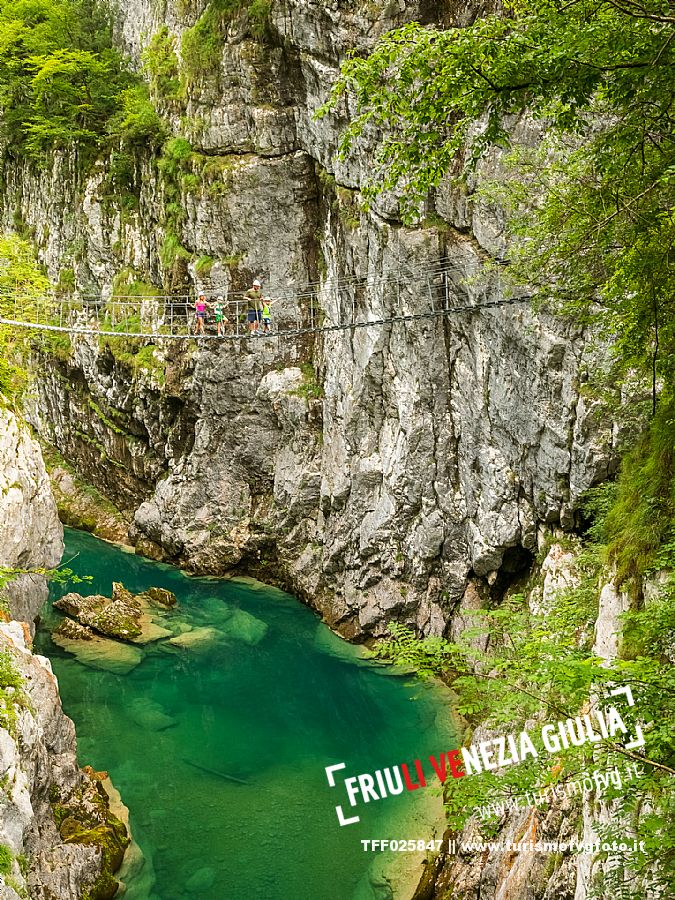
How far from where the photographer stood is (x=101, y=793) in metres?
8.91

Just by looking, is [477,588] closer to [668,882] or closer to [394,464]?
[394,464]

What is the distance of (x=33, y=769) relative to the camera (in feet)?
22.8

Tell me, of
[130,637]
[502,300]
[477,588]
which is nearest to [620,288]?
[502,300]

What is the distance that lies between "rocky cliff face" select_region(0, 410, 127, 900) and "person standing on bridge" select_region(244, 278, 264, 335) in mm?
5679

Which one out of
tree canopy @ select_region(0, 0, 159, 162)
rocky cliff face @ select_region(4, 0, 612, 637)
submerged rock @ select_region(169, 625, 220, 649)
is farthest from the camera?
tree canopy @ select_region(0, 0, 159, 162)

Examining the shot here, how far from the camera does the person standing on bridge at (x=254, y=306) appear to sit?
48.2ft

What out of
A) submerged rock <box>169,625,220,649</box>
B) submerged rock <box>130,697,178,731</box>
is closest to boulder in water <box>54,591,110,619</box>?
submerged rock <box>169,625,220,649</box>

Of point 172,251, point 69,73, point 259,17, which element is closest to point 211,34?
point 259,17

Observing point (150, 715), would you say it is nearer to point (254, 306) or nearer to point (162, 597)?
point (162, 597)

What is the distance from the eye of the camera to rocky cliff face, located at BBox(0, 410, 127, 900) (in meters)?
5.74

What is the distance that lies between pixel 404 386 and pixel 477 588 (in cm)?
410

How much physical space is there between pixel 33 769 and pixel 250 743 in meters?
4.43

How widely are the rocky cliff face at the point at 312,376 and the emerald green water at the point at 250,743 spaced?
1.65 m

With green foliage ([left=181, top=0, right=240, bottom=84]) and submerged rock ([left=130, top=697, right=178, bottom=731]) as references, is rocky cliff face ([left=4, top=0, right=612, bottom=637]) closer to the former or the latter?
green foliage ([left=181, top=0, right=240, bottom=84])
